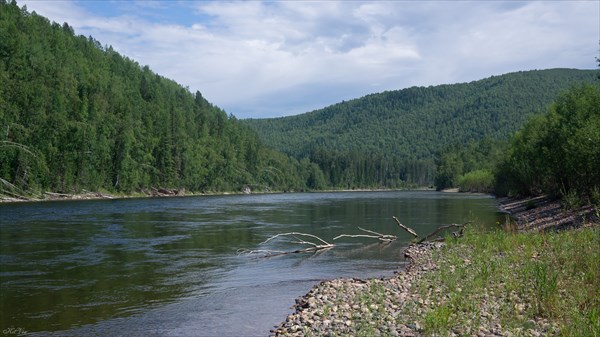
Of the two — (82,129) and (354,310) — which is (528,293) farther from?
(82,129)

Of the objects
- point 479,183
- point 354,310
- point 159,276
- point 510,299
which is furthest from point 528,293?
point 479,183

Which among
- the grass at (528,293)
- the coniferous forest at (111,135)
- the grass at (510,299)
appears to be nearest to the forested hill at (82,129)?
the coniferous forest at (111,135)

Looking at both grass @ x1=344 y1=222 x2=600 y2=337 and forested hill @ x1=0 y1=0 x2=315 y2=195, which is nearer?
grass @ x1=344 y1=222 x2=600 y2=337

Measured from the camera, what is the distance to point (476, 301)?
15062 mm

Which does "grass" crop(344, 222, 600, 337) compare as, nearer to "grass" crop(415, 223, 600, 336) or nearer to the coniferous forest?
"grass" crop(415, 223, 600, 336)

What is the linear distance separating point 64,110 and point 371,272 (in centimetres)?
10559

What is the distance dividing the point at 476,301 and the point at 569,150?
35317mm

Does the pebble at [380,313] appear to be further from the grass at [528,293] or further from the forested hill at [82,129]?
the forested hill at [82,129]

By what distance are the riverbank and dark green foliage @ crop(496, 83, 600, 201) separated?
20.3 meters

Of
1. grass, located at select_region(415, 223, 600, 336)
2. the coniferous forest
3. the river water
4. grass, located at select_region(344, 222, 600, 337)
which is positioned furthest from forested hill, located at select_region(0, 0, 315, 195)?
grass, located at select_region(415, 223, 600, 336)

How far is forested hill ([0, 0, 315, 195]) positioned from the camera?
324 feet

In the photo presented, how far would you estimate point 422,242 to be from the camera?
35375 millimetres

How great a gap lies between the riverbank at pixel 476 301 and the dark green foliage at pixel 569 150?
2034 centimetres

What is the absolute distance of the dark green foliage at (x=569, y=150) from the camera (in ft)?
133
